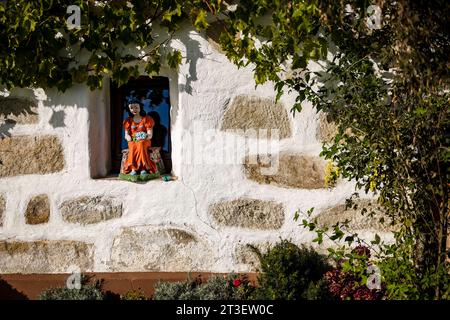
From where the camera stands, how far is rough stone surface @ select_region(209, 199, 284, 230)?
312cm

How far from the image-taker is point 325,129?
3070 millimetres

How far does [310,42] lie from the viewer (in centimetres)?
288

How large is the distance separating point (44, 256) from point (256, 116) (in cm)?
153

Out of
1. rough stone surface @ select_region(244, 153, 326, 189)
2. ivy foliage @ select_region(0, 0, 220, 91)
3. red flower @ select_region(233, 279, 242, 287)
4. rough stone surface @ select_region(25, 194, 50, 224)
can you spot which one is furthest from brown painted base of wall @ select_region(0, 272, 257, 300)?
ivy foliage @ select_region(0, 0, 220, 91)

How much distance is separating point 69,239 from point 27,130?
0.71 metres

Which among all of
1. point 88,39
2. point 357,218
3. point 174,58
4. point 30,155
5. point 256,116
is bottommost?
point 357,218

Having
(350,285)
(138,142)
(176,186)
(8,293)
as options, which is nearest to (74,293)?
(8,293)

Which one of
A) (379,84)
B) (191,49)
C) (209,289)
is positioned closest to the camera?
(379,84)

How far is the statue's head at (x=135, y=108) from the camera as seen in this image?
325 cm

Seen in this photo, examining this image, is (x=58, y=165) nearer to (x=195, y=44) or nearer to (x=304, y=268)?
(x=195, y=44)

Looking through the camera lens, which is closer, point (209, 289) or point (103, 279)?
point (209, 289)

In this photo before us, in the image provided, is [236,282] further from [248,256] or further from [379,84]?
[379,84]

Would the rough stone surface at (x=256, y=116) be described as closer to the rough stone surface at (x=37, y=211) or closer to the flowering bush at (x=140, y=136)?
the flowering bush at (x=140, y=136)
